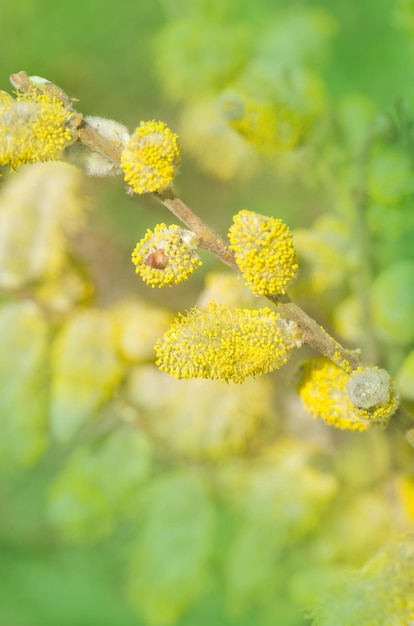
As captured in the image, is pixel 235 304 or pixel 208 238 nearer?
pixel 208 238

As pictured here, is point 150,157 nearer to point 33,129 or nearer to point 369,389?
point 33,129

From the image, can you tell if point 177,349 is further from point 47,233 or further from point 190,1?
point 190,1

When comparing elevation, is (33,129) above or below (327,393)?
above

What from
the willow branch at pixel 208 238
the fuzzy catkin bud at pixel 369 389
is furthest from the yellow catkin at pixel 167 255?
the fuzzy catkin bud at pixel 369 389

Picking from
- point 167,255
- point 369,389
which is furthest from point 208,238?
point 369,389

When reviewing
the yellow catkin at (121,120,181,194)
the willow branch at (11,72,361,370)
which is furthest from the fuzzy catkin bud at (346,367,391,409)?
the yellow catkin at (121,120,181,194)

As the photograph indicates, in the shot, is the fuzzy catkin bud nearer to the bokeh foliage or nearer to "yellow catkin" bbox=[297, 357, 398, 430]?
"yellow catkin" bbox=[297, 357, 398, 430]

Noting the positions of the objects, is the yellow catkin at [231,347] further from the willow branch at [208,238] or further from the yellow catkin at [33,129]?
the yellow catkin at [33,129]
